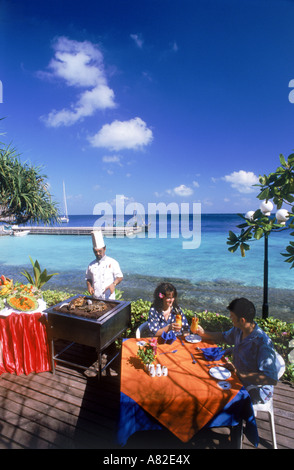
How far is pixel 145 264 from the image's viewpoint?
77.3ft

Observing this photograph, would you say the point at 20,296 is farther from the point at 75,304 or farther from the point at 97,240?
the point at 97,240

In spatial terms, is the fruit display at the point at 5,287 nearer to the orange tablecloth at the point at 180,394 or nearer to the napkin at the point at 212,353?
the orange tablecloth at the point at 180,394

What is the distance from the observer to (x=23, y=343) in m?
3.66

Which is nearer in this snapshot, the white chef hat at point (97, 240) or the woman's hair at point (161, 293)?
the woman's hair at point (161, 293)

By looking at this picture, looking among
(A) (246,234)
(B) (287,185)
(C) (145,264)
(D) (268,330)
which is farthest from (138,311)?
(C) (145,264)

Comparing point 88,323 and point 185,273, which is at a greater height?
point 88,323

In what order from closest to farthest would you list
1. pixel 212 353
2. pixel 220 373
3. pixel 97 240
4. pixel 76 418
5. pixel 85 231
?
pixel 220 373 → pixel 212 353 → pixel 76 418 → pixel 97 240 → pixel 85 231

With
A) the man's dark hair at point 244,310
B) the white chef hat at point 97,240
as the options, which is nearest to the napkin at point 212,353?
the man's dark hair at point 244,310

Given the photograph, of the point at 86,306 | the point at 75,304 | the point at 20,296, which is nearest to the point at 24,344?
the point at 20,296

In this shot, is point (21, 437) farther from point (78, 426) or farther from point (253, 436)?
point (253, 436)

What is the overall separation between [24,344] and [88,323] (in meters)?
1.41

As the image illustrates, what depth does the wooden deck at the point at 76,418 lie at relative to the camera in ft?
8.25

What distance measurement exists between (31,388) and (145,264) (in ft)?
66.4

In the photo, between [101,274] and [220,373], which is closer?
[220,373]
